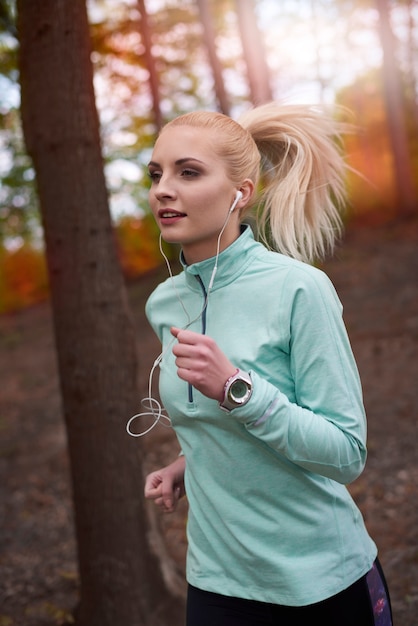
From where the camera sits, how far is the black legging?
1.72 m

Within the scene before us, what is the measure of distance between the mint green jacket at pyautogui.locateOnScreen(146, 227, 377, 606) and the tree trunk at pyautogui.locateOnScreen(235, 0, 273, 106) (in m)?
11.8

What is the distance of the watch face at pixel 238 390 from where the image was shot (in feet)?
4.94

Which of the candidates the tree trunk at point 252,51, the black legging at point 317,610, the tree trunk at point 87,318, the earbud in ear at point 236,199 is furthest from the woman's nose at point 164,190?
the tree trunk at point 252,51

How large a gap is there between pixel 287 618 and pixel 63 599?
278 cm

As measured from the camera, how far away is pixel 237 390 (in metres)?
1.51

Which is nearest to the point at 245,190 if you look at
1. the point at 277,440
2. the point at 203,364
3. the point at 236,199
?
the point at 236,199

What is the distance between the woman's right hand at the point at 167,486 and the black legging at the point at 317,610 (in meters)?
0.30

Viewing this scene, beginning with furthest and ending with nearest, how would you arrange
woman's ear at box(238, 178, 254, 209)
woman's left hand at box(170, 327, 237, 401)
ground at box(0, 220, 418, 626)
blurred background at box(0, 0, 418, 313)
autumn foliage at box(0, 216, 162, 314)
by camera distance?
autumn foliage at box(0, 216, 162, 314), blurred background at box(0, 0, 418, 313), ground at box(0, 220, 418, 626), woman's ear at box(238, 178, 254, 209), woman's left hand at box(170, 327, 237, 401)

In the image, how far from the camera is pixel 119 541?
3273 mm

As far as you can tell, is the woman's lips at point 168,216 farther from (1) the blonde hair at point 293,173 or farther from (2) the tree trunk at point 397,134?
(2) the tree trunk at point 397,134

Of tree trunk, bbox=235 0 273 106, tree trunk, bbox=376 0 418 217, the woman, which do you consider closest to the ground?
the woman

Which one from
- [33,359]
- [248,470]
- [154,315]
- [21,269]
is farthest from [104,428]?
[21,269]

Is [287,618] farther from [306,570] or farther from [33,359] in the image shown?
[33,359]

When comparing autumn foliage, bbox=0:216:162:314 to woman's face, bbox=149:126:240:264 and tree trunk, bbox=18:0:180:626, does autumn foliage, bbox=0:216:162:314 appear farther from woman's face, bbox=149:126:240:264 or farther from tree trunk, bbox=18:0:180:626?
woman's face, bbox=149:126:240:264
